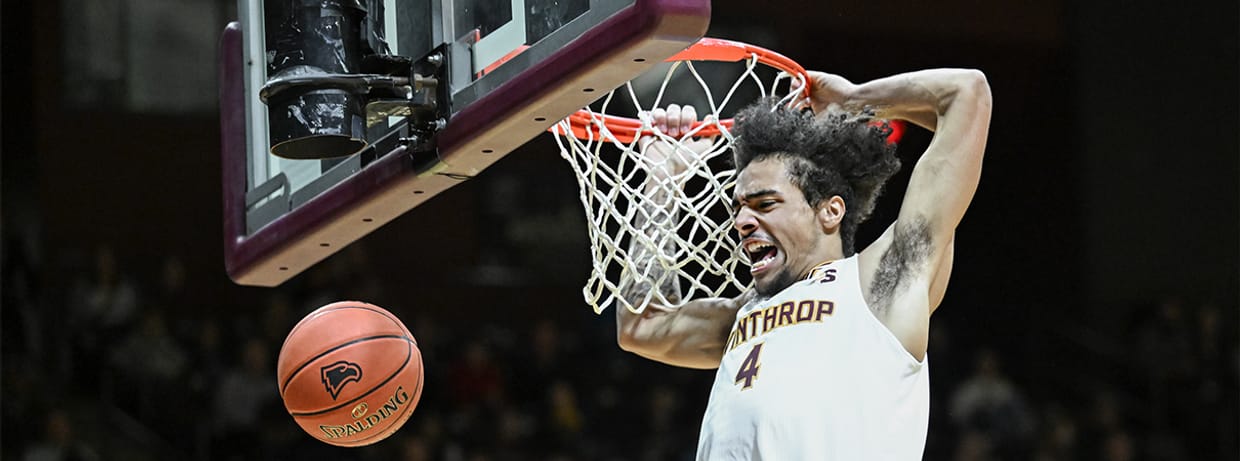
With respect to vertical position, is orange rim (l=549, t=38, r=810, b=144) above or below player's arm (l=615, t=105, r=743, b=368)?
above

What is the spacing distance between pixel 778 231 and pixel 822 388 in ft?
1.29

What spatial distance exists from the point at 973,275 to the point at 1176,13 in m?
2.18

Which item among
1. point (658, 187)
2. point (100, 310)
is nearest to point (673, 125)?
point (658, 187)

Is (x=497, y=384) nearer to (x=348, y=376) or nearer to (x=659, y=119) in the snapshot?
(x=659, y=119)

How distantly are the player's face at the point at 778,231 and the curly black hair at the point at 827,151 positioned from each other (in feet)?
0.11

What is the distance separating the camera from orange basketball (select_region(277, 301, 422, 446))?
3271mm

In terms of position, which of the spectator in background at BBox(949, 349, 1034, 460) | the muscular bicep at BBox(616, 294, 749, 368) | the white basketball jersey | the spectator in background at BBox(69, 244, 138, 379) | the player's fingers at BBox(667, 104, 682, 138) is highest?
the player's fingers at BBox(667, 104, 682, 138)

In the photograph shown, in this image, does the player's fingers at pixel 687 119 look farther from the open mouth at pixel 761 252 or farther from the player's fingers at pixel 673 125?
the open mouth at pixel 761 252

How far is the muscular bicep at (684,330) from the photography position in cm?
348

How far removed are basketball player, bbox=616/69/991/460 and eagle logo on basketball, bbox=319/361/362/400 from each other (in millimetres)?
781

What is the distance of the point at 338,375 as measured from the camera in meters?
3.28

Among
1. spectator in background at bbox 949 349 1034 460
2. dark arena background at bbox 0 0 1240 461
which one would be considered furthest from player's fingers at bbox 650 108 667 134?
spectator in background at bbox 949 349 1034 460

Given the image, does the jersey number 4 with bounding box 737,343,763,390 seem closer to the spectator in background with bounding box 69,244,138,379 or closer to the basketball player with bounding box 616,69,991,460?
the basketball player with bounding box 616,69,991,460

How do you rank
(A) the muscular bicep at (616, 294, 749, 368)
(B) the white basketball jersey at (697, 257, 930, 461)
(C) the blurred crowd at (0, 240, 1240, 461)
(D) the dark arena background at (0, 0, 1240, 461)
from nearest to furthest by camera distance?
(B) the white basketball jersey at (697, 257, 930, 461), (A) the muscular bicep at (616, 294, 749, 368), (C) the blurred crowd at (0, 240, 1240, 461), (D) the dark arena background at (0, 0, 1240, 461)
